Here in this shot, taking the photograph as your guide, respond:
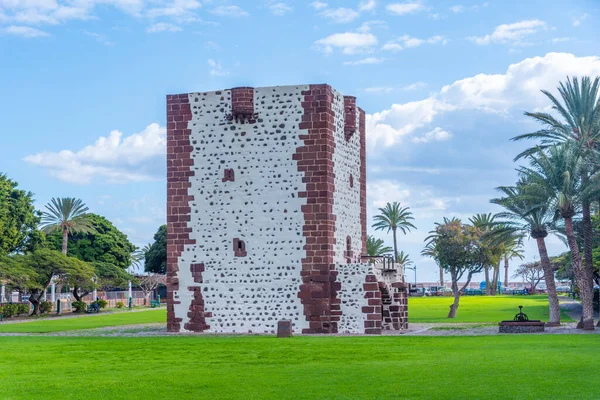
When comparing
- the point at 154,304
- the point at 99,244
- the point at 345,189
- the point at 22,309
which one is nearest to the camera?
the point at 345,189

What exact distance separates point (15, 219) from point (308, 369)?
46.7 m

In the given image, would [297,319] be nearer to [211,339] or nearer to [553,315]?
[211,339]

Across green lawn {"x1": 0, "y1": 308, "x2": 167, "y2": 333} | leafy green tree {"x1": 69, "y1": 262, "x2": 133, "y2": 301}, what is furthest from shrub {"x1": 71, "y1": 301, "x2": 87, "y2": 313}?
green lawn {"x1": 0, "y1": 308, "x2": 167, "y2": 333}

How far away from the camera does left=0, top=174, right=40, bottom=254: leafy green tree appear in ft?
189

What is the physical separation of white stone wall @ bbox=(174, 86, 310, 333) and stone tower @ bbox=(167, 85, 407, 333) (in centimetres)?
3

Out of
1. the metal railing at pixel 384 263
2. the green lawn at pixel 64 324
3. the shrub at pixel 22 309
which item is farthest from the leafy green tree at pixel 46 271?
the metal railing at pixel 384 263

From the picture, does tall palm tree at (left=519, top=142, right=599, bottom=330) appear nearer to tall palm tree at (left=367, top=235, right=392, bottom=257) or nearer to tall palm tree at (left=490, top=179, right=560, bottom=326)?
tall palm tree at (left=490, top=179, right=560, bottom=326)

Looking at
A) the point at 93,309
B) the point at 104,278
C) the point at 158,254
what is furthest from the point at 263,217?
the point at 158,254

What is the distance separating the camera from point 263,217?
30188 millimetres

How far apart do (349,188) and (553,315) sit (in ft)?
29.7

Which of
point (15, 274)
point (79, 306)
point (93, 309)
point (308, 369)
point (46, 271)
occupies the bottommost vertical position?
point (308, 369)

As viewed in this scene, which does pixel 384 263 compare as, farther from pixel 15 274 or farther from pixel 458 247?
pixel 15 274

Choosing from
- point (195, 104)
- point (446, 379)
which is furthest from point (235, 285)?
point (446, 379)

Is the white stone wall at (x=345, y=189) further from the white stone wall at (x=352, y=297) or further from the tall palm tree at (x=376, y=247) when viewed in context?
the tall palm tree at (x=376, y=247)
